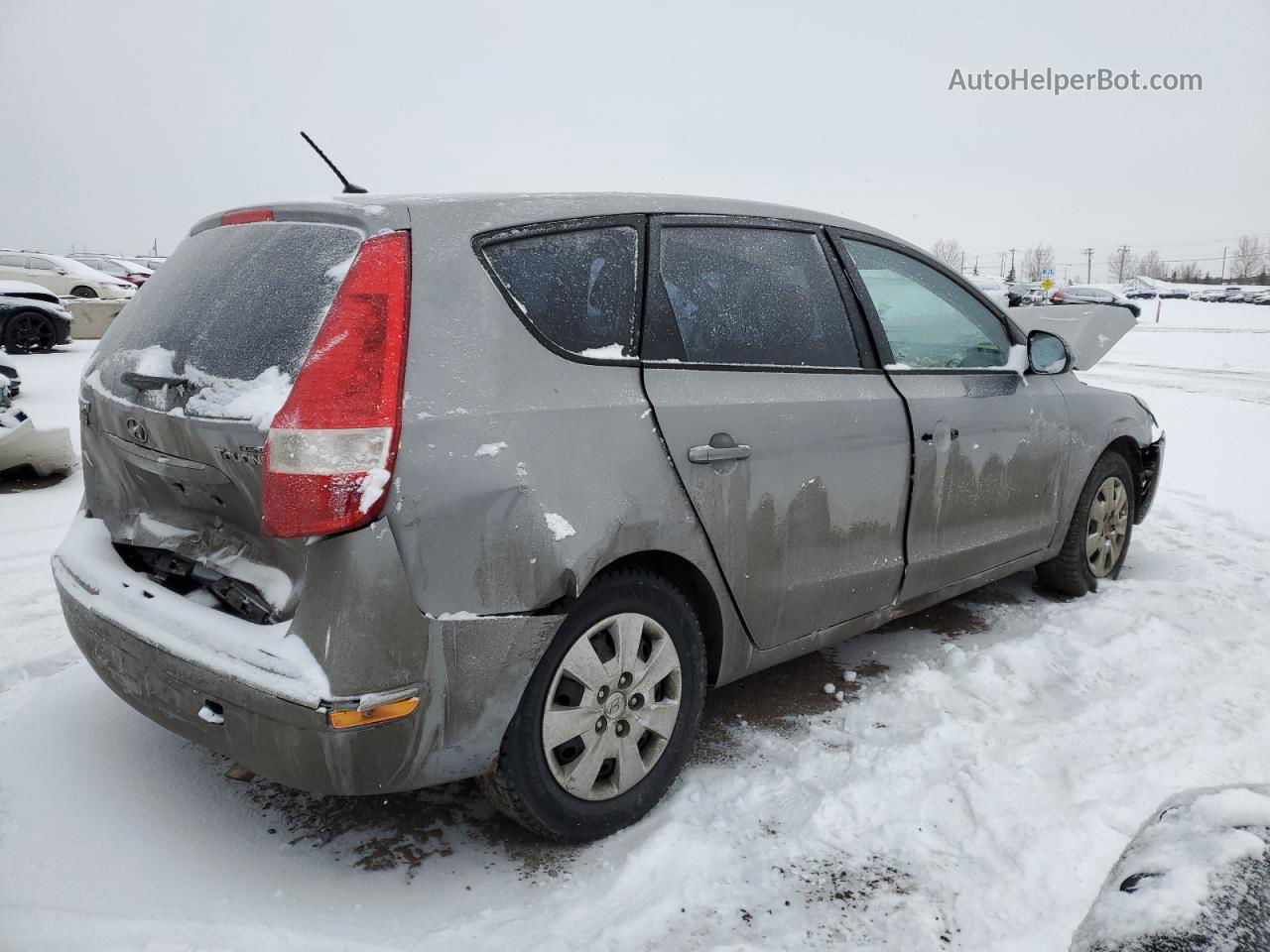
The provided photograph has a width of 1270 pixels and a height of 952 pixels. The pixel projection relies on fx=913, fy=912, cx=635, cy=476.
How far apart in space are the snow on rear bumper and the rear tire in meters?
3.66

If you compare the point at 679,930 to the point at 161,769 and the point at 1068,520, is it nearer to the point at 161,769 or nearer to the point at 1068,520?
the point at 161,769

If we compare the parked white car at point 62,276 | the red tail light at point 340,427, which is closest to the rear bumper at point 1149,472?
the red tail light at point 340,427

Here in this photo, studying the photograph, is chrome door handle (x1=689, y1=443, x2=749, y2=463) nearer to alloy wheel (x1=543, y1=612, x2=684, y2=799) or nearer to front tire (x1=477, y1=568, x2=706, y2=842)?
front tire (x1=477, y1=568, x2=706, y2=842)

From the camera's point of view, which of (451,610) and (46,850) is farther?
(46,850)

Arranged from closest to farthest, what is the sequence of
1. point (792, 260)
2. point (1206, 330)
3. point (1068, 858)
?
1. point (1068, 858)
2. point (792, 260)
3. point (1206, 330)

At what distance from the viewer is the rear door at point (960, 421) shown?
3291 mm

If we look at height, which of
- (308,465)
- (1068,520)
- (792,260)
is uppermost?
(792,260)

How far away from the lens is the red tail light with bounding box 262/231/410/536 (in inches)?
75.0

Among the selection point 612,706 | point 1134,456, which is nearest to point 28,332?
point 612,706

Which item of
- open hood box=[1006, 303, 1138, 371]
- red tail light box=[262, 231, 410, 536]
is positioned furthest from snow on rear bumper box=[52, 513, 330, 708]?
open hood box=[1006, 303, 1138, 371]

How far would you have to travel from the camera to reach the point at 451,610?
2.02 meters

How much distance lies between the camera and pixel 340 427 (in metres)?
1.93

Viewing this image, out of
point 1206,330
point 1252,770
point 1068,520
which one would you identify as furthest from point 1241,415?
point 1206,330

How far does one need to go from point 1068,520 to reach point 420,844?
329 cm
